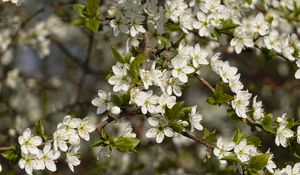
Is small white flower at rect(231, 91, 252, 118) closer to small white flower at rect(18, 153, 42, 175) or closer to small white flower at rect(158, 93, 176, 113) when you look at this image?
small white flower at rect(158, 93, 176, 113)

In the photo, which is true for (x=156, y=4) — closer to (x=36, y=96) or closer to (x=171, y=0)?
(x=171, y=0)

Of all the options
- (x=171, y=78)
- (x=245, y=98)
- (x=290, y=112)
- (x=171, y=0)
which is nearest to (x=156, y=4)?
(x=171, y=0)

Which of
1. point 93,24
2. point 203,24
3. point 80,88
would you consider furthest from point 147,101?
point 80,88

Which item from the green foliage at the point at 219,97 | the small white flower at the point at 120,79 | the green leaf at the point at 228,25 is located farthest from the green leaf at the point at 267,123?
the small white flower at the point at 120,79

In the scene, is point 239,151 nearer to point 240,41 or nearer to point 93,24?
point 240,41

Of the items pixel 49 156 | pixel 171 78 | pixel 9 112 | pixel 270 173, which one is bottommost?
pixel 9 112
